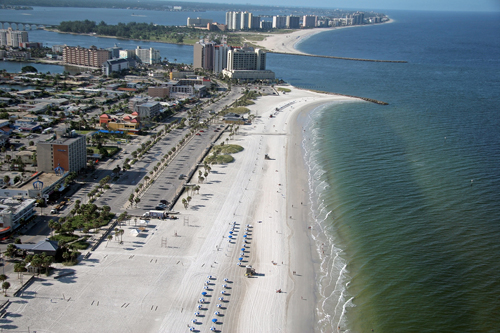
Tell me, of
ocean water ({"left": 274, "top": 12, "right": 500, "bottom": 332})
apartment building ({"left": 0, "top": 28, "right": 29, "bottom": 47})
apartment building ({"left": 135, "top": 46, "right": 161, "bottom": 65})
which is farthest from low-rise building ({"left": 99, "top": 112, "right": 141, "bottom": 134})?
apartment building ({"left": 0, "top": 28, "right": 29, "bottom": 47})

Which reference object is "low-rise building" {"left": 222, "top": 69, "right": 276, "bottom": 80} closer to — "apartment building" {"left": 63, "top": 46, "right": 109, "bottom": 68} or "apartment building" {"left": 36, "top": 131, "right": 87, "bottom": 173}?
"apartment building" {"left": 63, "top": 46, "right": 109, "bottom": 68}

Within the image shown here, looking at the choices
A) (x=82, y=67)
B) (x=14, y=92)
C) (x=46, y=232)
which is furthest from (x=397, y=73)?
(x=46, y=232)

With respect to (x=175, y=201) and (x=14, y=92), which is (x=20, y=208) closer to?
(x=175, y=201)

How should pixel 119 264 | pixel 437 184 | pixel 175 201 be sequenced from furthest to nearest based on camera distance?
pixel 437 184, pixel 175 201, pixel 119 264

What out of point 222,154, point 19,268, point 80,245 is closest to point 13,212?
point 80,245

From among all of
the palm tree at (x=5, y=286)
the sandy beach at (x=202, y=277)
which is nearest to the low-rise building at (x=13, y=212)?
the sandy beach at (x=202, y=277)
